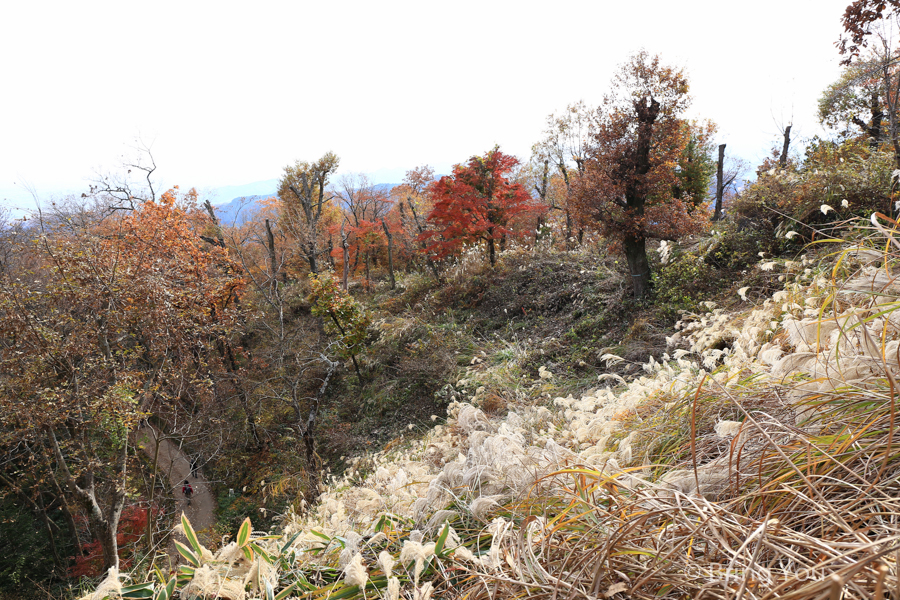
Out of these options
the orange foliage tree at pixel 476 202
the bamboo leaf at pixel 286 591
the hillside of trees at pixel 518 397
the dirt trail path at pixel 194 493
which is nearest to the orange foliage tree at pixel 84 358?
the hillside of trees at pixel 518 397

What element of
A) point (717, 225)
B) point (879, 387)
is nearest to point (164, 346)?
point (879, 387)

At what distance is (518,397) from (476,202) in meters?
8.08

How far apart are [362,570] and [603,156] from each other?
27.8ft

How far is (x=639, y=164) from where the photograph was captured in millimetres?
8086

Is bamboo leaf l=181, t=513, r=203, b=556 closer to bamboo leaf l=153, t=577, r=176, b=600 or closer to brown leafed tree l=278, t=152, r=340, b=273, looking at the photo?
bamboo leaf l=153, t=577, r=176, b=600

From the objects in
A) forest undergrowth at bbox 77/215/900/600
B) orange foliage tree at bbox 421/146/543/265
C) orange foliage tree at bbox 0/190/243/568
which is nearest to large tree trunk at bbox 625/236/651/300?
orange foliage tree at bbox 421/146/543/265

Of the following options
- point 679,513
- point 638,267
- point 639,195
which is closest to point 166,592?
point 679,513

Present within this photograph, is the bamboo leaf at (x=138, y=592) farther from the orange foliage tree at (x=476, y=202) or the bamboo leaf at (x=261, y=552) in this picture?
the orange foliage tree at (x=476, y=202)

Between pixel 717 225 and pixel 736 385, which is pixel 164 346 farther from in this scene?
pixel 717 225

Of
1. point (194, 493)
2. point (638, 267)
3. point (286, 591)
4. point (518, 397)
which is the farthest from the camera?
point (194, 493)

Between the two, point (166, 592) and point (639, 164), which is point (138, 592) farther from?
point (639, 164)

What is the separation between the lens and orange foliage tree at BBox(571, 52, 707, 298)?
7.77 meters

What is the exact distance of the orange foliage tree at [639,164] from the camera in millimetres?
7766

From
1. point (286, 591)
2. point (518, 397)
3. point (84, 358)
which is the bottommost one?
point (518, 397)
